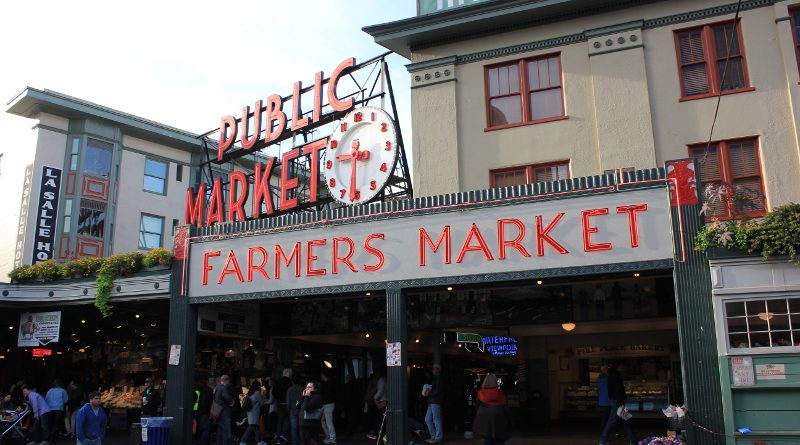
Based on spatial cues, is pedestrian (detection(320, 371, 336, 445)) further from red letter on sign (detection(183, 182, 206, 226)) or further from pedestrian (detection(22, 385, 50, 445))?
pedestrian (detection(22, 385, 50, 445))

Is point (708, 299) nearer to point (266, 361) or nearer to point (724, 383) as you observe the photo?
point (724, 383)

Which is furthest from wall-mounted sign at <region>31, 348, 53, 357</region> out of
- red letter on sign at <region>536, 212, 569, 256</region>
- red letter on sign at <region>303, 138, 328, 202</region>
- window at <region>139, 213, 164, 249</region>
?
red letter on sign at <region>536, 212, 569, 256</region>

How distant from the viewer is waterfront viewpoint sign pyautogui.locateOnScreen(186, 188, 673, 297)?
601 inches

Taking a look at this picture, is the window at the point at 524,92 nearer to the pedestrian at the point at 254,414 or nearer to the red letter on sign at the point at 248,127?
the red letter on sign at the point at 248,127

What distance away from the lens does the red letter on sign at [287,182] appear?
2342 centimetres

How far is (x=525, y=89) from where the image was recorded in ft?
66.1

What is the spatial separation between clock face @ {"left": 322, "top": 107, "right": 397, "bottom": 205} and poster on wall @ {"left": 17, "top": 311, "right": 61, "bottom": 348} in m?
9.92

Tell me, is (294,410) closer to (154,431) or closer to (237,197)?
(154,431)

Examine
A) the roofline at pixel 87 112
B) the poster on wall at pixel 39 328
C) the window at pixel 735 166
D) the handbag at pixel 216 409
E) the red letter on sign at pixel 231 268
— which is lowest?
the handbag at pixel 216 409

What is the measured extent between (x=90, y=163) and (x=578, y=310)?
87.2ft

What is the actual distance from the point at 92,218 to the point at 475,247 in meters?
25.1

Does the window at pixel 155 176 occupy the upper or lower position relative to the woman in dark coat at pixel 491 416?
upper

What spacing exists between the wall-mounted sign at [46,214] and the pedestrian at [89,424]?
20561 millimetres

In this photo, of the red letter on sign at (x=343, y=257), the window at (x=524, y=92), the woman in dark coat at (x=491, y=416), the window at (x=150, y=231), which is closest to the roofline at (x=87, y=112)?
the window at (x=150, y=231)
